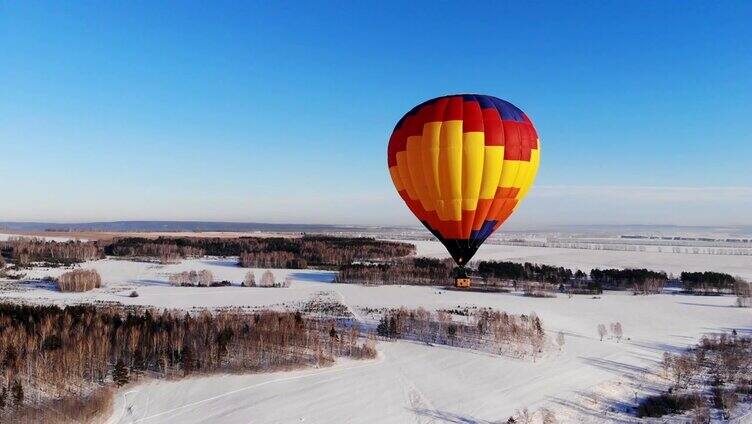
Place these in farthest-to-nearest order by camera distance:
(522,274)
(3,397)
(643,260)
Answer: (643,260), (522,274), (3,397)

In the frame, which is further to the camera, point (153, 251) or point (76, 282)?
point (153, 251)

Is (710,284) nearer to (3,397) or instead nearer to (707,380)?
(707,380)

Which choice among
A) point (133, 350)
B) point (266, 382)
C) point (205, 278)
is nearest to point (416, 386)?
point (266, 382)

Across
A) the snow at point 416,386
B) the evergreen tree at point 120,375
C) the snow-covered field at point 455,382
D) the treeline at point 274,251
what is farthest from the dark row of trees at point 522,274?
the evergreen tree at point 120,375

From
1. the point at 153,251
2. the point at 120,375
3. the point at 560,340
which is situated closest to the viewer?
the point at 120,375

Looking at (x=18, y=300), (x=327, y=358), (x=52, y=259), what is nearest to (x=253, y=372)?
(x=327, y=358)

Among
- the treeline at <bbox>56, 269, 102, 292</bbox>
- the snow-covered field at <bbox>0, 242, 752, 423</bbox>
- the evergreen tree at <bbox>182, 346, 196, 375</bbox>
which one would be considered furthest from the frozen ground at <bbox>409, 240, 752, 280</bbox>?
the evergreen tree at <bbox>182, 346, 196, 375</bbox>

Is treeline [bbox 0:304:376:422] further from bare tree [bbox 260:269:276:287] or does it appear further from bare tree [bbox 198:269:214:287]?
bare tree [bbox 198:269:214:287]
